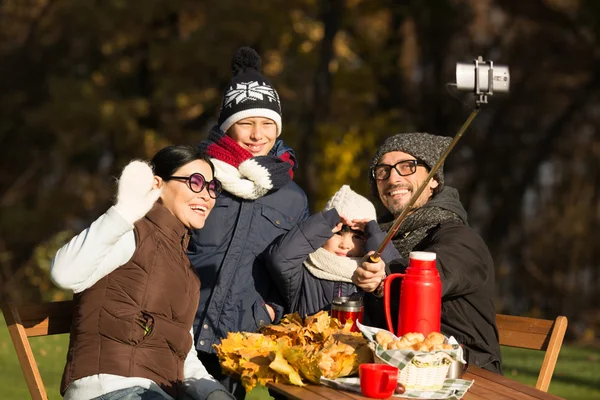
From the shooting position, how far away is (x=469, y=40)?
1728cm

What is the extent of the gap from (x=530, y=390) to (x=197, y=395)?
3.89 ft

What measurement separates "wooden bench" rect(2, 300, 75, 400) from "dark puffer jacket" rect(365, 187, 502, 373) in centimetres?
124

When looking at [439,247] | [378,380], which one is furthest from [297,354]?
[439,247]

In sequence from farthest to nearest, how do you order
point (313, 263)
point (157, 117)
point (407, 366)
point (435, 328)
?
1. point (157, 117)
2. point (313, 263)
3. point (435, 328)
4. point (407, 366)

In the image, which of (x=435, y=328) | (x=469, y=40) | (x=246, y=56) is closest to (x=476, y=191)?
(x=469, y=40)

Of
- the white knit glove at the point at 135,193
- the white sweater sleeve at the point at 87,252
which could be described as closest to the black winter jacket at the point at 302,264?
the white knit glove at the point at 135,193

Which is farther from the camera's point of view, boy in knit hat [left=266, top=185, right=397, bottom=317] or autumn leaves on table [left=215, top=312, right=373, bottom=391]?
boy in knit hat [left=266, top=185, right=397, bottom=317]

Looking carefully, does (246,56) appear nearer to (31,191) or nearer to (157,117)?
(157,117)

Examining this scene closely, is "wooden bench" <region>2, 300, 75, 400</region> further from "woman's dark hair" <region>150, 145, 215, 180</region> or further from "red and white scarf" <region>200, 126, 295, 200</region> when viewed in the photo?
"red and white scarf" <region>200, 126, 295, 200</region>

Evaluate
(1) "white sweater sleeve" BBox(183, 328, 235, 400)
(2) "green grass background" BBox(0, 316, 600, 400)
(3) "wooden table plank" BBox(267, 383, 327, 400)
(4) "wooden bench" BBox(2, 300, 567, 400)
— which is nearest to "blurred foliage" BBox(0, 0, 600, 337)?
(2) "green grass background" BBox(0, 316, 600, 400)

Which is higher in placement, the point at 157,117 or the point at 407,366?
the point at 157,117

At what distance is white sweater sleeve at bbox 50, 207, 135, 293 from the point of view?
339 cm

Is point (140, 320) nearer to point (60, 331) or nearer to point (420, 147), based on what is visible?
point (60, 331)

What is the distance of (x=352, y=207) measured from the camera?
431 cm
